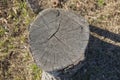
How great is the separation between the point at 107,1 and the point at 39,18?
66.3 inches

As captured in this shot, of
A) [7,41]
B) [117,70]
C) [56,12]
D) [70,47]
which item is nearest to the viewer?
[70,47]

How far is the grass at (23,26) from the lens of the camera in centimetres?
521

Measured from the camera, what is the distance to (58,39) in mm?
4211

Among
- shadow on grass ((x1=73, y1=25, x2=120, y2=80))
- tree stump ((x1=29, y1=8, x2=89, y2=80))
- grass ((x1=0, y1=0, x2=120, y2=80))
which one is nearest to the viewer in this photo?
tree stump ((x1=29, y1=8, x2=89, y2=80))

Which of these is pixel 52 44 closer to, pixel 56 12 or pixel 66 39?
pixel 66 39

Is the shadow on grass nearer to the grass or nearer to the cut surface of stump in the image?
the grass

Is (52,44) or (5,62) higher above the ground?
(52,44)

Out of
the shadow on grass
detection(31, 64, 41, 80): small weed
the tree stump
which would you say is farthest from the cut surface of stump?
detection(31, 64, 41, 80): small weed

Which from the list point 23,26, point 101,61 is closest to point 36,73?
point 23,26

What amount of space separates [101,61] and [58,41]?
4.00ft

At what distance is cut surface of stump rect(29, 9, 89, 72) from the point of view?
4.12m

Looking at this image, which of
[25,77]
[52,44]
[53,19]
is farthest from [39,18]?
[25,77]

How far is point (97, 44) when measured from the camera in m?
Result: 5.27

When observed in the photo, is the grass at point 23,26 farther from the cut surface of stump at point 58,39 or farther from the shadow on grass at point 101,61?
the cut surface of stump at point 58,39
